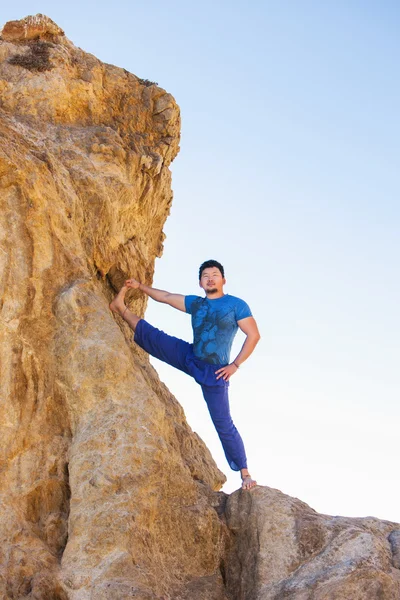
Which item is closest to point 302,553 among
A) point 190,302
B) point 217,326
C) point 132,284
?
point 217,326

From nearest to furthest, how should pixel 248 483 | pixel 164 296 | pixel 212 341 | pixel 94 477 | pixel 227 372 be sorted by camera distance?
pixel 94 477, pixel 248 483, pixel 227 372, pixel 212 341, pixel 164 296

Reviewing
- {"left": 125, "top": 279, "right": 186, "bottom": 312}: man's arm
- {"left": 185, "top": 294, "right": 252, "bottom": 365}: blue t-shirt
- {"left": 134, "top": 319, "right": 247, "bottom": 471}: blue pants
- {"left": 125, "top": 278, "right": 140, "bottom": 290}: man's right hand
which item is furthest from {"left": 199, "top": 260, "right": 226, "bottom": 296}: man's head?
{"left": 125, "top": 278, "right": 140, "bottom": 290}: man's right hand

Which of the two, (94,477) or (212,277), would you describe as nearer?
(94,477)

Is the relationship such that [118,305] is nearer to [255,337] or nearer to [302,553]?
[255,337]

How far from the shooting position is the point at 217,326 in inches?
346

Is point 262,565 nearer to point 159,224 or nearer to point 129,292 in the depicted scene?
point 129,292

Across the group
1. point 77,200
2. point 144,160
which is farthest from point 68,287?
point 144,160

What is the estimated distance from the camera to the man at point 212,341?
8.27m

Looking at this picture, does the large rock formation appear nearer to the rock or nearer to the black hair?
the rock

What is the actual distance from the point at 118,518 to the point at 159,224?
712cm

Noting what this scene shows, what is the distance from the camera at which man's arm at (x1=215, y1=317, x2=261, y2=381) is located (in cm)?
839

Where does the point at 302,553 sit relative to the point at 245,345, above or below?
below

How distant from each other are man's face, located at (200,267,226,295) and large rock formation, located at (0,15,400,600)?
58.7 inches

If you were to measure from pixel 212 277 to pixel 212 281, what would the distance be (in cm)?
6
